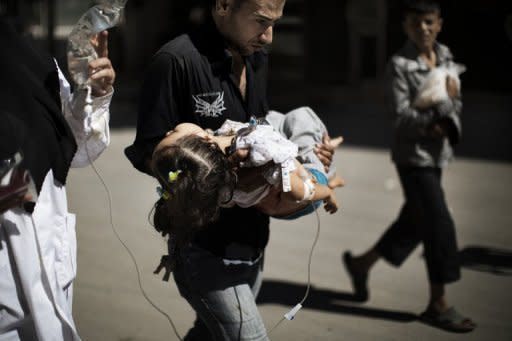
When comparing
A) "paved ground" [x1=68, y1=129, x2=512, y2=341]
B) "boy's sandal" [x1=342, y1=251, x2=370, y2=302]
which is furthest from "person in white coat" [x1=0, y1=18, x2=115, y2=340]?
"boy's sandal" [x1=342, y1=251, x2=370, y2=302]

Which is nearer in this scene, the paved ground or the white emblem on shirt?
the white emblem on shirt

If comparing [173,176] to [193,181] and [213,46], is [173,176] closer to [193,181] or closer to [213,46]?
[193,181]

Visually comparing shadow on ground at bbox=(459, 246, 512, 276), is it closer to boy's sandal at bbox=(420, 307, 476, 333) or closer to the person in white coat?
boy's sandal at bbox=(420, 307, 476, 333)

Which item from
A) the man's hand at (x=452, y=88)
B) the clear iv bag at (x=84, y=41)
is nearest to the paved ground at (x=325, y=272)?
the man's hand at (x=452, y=88)

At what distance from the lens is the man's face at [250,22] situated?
2828mm

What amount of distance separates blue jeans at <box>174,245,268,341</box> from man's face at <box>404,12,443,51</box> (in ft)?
7.54

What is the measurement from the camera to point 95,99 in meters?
2.60

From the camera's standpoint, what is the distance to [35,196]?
2287 millimetres

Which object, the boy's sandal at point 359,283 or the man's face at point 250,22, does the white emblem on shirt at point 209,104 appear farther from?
the boy's sandal at point 359,283

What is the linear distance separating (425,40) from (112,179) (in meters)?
4.31

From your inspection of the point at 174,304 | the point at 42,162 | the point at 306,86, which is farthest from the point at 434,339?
the point at 306,86

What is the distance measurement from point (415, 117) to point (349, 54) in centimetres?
1046

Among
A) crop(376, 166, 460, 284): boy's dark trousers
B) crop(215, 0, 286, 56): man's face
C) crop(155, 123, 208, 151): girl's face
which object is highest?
crop(215, 0, 286, 56): man's face

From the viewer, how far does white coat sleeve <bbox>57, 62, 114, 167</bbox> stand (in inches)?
102
